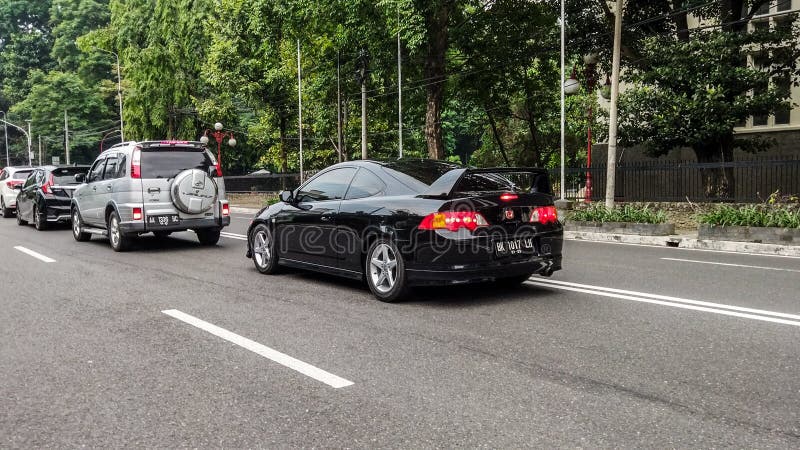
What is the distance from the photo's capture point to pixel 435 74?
1056 inches

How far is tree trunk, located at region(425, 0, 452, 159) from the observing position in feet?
85.4


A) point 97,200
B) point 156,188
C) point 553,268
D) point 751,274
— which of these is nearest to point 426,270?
point 553,268

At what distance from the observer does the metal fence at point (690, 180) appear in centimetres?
1742

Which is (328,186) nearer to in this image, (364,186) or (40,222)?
(364,186)

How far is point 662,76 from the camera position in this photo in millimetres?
19406

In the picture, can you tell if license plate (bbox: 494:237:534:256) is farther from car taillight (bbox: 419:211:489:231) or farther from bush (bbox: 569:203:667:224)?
bush (bbox: 569:203:667:224)

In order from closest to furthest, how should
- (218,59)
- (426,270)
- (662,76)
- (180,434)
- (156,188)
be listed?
1. (180,434)
2. (426,270)
3. (156,188)
4. (662,76)
5. (218,59)

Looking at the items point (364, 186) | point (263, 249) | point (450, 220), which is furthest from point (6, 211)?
point (450, 220)

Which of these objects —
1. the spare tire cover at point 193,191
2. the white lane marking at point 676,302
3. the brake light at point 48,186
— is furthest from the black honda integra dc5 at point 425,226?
the brake light at point 48,186

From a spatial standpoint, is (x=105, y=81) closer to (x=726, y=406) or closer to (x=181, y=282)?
(x=181, y=282)

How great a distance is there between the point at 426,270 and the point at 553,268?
1596 millimetres

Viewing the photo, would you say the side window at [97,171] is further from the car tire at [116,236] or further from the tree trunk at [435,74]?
the tree trunk at [435,74]

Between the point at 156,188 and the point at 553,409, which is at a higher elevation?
the point at 156,188

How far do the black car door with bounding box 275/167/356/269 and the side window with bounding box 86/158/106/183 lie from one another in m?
6.18
